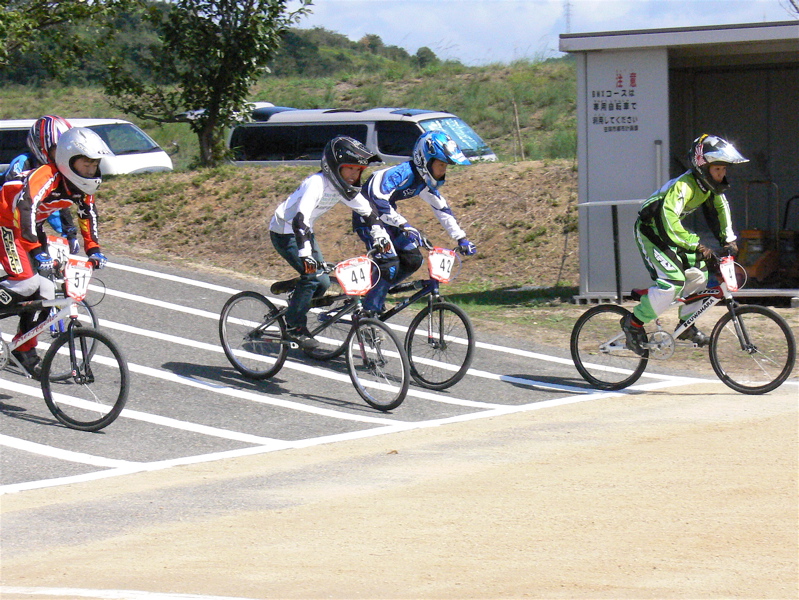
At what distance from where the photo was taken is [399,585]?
485 cm

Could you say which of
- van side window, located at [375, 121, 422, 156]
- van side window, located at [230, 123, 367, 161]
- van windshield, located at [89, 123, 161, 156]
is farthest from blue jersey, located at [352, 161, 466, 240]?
van windshield, located at [89, 123, 161, 156]

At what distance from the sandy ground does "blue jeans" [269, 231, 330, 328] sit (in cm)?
171

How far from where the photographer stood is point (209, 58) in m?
19.7

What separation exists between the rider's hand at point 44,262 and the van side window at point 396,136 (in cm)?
1268

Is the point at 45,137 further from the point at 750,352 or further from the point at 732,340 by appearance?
the point at 750,352

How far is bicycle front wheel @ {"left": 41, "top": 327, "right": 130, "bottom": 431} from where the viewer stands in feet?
25.9

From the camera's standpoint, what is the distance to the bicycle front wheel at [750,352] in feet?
29.6

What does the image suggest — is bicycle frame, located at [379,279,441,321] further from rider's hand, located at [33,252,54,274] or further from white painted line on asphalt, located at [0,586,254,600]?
white painted line on asphalt, located at [0,586,254,600]

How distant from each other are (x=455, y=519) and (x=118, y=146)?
687 inches

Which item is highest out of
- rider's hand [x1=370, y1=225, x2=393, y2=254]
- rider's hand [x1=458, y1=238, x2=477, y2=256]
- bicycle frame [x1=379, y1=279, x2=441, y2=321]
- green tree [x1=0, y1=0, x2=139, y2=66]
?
green tree [x1=0, y1=0, x2=139, y2=66]

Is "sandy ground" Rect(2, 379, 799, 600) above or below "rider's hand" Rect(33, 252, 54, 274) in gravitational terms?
below

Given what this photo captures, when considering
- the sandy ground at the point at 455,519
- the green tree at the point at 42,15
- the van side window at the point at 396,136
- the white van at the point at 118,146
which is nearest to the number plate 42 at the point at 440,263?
the sandy ground at the point at 455,519

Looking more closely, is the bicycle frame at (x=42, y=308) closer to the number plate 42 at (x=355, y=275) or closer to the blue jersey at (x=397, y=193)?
the number plate 42 at (x=355, y=275)

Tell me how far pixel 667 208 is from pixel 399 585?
534 cm
